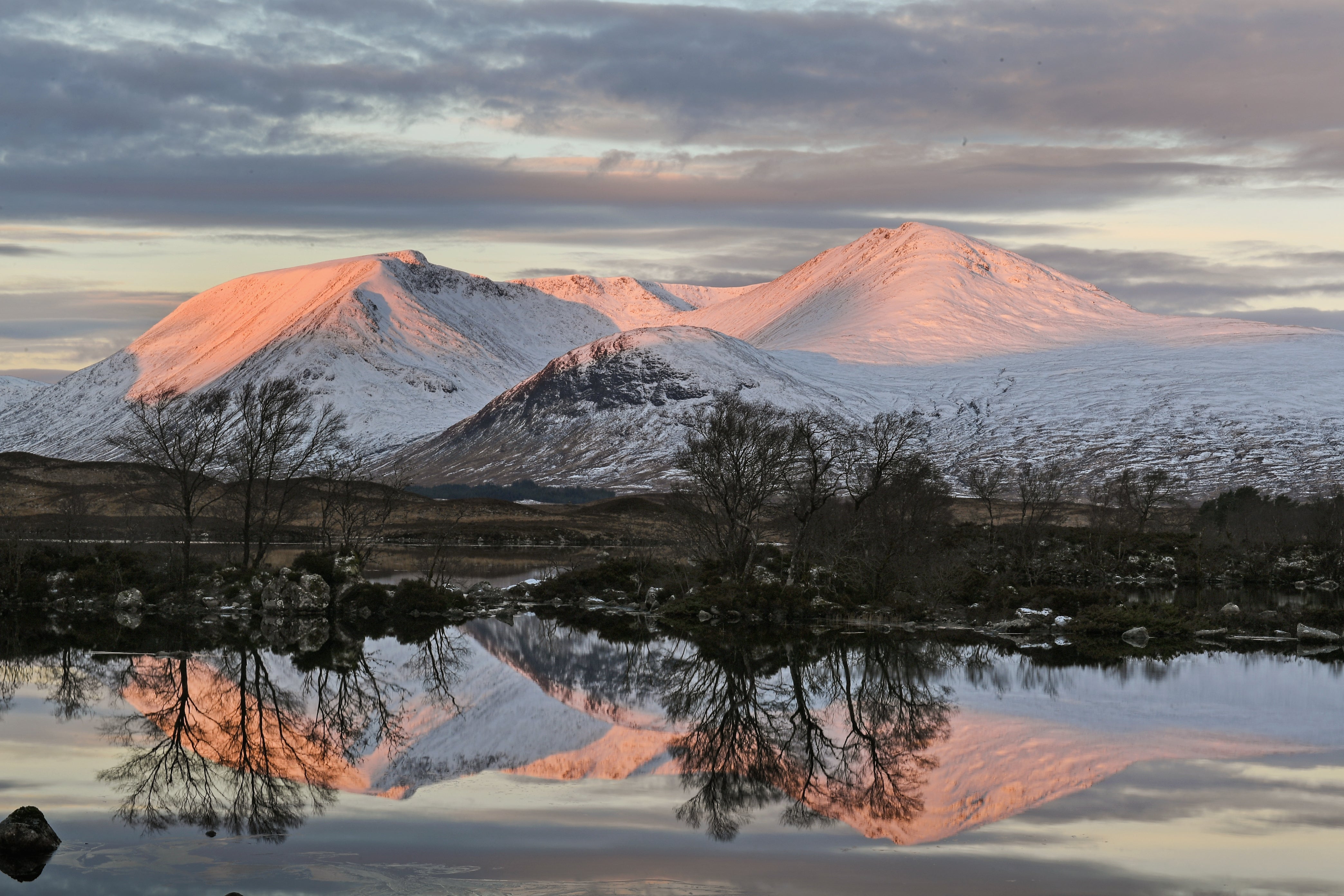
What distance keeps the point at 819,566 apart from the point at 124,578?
26.2m

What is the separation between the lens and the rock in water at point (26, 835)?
1455 centimetres

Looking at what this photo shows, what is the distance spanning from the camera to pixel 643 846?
15.5 m

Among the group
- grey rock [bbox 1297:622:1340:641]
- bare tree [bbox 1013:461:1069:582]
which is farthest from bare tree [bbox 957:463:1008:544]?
grey rock [bbox 1297:622:1340:641]

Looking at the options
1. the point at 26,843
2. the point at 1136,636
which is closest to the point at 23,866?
the point at 26,843

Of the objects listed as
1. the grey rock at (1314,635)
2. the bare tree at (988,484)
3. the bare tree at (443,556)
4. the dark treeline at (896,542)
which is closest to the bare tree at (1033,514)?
the dark treeline at (896,542)

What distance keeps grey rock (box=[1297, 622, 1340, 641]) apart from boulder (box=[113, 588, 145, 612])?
129 ft

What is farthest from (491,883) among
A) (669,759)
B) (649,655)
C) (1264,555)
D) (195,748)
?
(1264,555)

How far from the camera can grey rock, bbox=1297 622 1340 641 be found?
137 feet

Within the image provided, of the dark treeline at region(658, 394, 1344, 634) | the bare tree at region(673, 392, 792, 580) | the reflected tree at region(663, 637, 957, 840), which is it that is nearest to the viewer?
the reflected tree at region(663, 637, 957, 840)

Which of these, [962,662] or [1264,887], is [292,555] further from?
[1264,887]

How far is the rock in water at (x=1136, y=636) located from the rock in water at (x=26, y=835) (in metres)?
33.2

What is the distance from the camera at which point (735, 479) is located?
50.4 m

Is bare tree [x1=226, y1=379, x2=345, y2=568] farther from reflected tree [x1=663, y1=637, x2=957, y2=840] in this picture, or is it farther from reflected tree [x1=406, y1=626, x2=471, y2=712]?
reflected tree [x1=663, y1=637, x2=957, y2=840]

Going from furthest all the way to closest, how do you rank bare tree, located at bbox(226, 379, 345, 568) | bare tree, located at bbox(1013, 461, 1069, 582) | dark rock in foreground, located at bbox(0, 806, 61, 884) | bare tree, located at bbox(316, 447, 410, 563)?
bare tree, located at bbox(1013, 461, 1069, 582) < bare tree, located at bbox(316, 447, 410, 563) < bare tree, located at bbox(226, 379, 345, 568) < dark rock in foreground, located at bbox(0, 806, 61, 884)
